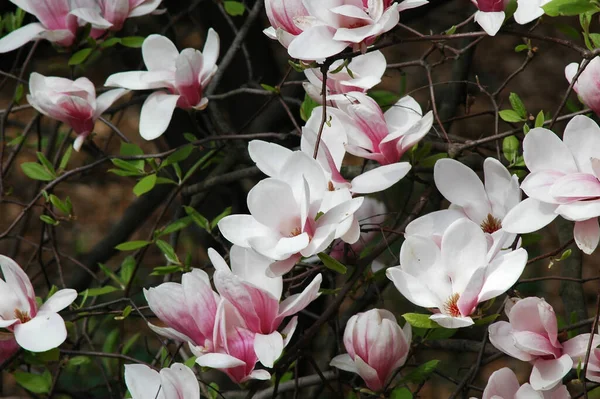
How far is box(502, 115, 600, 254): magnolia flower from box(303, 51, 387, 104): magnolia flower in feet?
0.65

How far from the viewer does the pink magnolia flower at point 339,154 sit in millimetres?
737

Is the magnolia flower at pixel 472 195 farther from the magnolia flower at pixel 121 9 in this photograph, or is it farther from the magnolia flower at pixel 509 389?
the magnolia flower at pixel 121 9

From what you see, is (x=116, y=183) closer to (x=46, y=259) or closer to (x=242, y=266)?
(x=46, y=259)

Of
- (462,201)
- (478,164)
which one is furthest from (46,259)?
(462,201)

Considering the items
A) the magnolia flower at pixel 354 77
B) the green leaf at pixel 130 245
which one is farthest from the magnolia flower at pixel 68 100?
the magnolia flower at pixel 354 77

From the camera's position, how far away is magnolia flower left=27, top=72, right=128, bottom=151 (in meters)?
0.97

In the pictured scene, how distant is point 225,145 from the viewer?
1.13 m

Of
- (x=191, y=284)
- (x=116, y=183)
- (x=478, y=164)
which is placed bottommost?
(x=116, y=183)

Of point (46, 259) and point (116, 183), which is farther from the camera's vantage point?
point (116, 183)

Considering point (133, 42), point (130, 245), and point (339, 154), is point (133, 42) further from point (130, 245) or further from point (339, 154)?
point (339, 154)

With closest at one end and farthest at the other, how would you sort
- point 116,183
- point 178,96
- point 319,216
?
point 319,216 → point 178,96 → point 116,183

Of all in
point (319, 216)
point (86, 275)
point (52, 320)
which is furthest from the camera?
point (86, 275)

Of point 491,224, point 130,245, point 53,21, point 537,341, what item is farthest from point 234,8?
point 537,341

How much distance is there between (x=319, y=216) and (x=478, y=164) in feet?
1.47
